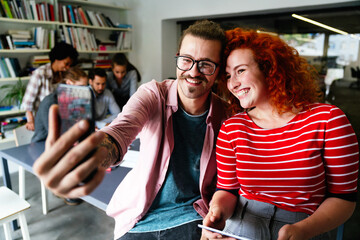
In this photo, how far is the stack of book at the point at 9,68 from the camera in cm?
370

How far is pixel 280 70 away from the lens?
3.96 ft

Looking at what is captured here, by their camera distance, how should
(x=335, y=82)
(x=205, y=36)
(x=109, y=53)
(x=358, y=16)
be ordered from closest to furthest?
1. (x=205, y=36)
2. (x=358, y=16)
3. (x=335, y=82)
4. (x=109, y=53)

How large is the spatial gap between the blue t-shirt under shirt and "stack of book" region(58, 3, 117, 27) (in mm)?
3748

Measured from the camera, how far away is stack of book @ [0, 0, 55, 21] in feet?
11.9

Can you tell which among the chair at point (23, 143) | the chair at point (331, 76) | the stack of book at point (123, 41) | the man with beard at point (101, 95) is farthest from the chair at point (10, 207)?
the stack of book at point (123, 41)

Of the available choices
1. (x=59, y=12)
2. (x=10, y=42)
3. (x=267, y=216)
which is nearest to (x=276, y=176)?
(x=267, y=216)

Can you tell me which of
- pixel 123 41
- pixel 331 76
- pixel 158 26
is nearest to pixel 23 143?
pixel 123 41

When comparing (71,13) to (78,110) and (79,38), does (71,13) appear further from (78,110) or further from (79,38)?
(78,110)

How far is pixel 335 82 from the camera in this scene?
138 inches

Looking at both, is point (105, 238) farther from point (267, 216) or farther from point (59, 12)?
point (59, 12)

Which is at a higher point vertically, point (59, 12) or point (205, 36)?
point (59, 12)

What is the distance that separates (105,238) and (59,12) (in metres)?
3.47

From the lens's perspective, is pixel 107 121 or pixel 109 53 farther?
pixel 109 53

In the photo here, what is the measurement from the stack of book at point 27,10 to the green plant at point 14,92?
2.93ft
